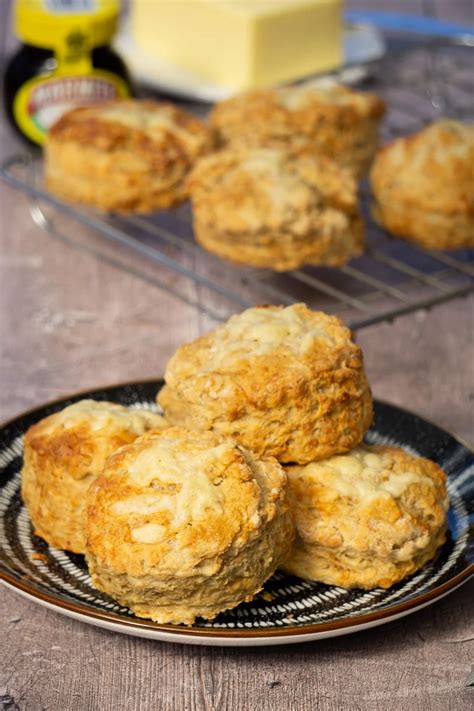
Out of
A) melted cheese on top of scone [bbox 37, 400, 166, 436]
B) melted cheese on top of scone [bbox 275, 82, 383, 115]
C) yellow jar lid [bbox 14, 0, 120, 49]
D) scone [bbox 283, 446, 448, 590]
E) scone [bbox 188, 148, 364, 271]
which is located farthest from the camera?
yellow jar lid [bbox 14, 0, 120, 49]

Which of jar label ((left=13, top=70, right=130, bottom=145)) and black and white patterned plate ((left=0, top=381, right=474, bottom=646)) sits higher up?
black and white patterned plate ((left=0, top=381, right=474, bottom=646))

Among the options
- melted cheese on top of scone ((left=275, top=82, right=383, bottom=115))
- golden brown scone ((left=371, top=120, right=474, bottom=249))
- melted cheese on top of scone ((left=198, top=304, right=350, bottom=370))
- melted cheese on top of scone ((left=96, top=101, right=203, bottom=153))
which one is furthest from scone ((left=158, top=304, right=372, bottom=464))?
melted cheese on top of scone ((left=275, top=82, right=383, bottom=115))

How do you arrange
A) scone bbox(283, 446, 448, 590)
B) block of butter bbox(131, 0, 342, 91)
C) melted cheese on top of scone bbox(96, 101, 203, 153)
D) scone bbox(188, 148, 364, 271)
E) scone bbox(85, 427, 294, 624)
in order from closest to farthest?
scone bbox(85, 427, 294, 624) < scone bbox(283, 446, 448, 590) < scone bbox(188, 148, 364, 271) < melted cheese on top of scone bbox(96, 101, 203, 153) < block of butter bbox(131, 0, 342, 91)

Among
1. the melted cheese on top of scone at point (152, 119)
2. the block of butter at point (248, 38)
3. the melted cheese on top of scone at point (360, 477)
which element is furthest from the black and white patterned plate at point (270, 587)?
the block of butter at point (248, 38)

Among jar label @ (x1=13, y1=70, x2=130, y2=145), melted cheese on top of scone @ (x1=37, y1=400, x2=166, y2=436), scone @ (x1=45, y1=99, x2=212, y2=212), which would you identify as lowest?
jar label @ (x1=13, y1=70, x2=130, y2=145)

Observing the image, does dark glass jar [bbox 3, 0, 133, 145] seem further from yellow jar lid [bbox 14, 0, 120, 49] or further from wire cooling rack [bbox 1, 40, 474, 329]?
wire cooling rack [bbox 1, 40, 474, 329]

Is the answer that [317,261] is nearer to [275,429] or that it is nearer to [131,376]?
[131,376]

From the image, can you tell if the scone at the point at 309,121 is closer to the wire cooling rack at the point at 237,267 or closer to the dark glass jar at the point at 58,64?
the wire cooling rack at the point at 237,267

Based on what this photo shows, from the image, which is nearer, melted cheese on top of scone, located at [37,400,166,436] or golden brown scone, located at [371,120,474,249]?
melted cheese on top of scone, located at [37,400,166,436]
